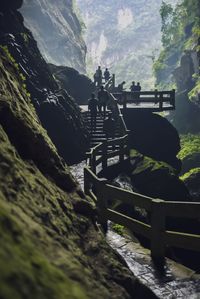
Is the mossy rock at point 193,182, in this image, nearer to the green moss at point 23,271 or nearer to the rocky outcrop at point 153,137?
the rocky outcrop at point 153,137

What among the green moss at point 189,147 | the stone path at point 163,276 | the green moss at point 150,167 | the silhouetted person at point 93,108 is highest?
the silhouetted person at point 93,108

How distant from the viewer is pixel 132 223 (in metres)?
8.21

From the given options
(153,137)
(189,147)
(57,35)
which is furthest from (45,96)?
(57,35)

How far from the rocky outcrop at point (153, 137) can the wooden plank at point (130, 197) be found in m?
17.3

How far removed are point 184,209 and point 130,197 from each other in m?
1.36

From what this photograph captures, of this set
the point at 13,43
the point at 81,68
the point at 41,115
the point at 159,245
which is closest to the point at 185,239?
the point at 159,245

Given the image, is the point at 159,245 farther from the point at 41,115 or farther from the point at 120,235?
the point at 41,115

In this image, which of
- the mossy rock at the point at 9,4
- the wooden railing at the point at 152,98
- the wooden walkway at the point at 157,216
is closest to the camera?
the wooden walkway at the point at 157,216

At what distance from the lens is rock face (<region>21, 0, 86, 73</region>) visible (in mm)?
101125

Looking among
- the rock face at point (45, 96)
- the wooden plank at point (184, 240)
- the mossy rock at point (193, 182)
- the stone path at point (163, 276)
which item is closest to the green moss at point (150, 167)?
the rock face at point (45, 96)

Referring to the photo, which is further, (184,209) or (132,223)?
(132,223)

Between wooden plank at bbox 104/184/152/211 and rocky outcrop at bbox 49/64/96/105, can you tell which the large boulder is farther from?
rocky outcrop at bbox 49/64/96/105

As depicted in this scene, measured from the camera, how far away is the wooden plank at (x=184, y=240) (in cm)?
709

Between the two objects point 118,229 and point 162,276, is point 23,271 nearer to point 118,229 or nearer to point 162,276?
point 162,276
